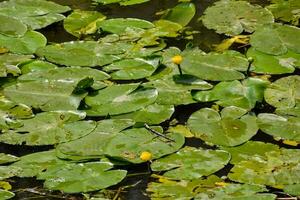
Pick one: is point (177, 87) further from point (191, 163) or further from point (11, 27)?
point (11, 27)

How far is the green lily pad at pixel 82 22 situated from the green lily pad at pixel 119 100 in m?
0.53

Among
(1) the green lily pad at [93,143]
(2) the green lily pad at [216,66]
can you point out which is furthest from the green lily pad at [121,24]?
(1) the green lily pad at [93,143]

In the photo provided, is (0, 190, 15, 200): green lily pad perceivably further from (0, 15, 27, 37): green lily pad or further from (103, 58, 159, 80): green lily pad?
(0, 15, 27, 37): green lily pad

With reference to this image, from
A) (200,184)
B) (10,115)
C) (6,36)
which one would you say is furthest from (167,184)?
(6,36)

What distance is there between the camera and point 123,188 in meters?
1.71

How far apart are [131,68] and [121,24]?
40 cm

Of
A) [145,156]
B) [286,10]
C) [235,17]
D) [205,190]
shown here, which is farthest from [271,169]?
[286,10]

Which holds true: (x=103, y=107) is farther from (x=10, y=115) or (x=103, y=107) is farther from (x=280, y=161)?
(x=280, y=161)

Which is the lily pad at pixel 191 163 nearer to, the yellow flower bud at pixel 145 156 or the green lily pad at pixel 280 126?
the yellow flower bud at pixel 145 156

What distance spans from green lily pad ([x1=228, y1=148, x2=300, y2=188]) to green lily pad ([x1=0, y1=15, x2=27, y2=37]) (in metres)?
1.16

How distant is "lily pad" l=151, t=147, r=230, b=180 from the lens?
170cm

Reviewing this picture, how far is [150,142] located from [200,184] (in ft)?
0.74

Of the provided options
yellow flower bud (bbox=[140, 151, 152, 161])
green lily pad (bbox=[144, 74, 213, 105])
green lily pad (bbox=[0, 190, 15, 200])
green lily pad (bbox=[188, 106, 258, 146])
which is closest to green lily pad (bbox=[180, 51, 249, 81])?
green lily pad (bbox=[144, 74, 213, 105])

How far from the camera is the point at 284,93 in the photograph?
2031 millimetres
